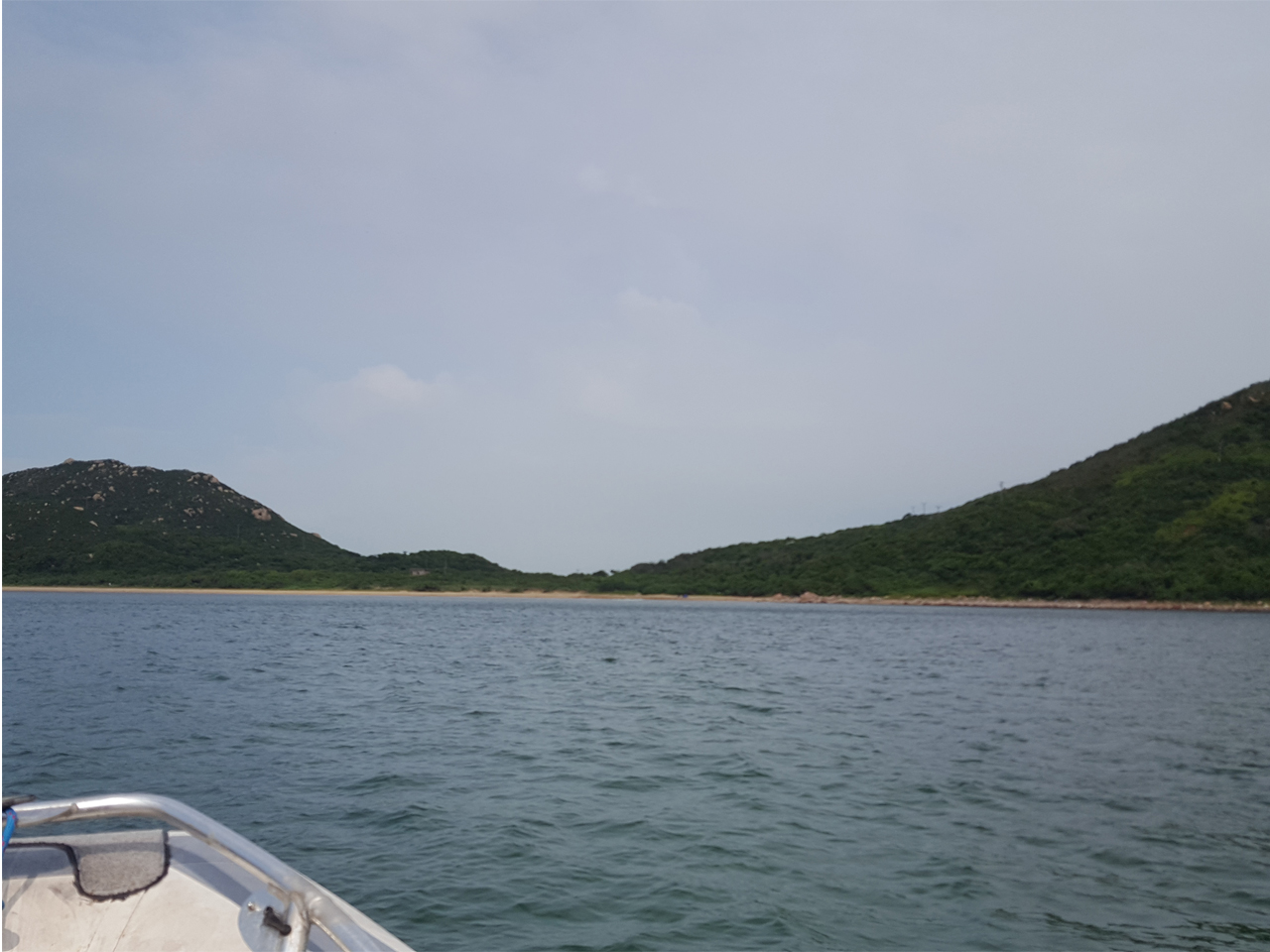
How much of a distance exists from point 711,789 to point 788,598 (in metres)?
125

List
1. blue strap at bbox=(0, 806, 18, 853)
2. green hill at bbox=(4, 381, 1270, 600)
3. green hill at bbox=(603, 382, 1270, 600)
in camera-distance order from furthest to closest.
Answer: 1. green hill at bbox=(4, 381, 1270, 600)
2. green hill at bbox=(603, 382, 1270, 600)
3. blue strap at bbox=(0, 806, 18, 853)

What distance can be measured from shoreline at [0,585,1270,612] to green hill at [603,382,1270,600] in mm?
1714

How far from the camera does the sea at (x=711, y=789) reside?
877 centimetres

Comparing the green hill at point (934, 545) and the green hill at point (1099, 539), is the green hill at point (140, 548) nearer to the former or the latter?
the green hill at point (934, 545)

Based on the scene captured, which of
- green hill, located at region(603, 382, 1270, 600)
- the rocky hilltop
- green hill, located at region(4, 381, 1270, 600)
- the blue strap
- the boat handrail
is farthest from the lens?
the rocky hilltop

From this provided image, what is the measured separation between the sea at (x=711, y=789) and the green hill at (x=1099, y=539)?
73679 mm

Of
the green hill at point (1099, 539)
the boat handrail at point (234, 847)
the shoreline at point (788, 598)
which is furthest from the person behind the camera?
the green hill at point (1099, 539)

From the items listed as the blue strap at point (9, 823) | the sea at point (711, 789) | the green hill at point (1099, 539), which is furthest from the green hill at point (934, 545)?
the blue strap at point (9, 823)

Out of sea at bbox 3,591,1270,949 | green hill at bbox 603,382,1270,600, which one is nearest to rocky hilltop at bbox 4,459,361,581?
green hill at bbox 603,382,1270,600

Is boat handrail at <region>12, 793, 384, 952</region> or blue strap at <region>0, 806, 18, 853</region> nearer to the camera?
boat handrail at <region>12, 793, 384, 952</region>

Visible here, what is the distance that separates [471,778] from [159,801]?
9483 mm

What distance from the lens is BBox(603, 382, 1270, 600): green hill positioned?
95.9 m

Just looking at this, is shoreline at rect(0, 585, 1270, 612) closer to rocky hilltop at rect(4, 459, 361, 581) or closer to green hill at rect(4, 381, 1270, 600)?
green hill at rect(4, 381, 1270, 600)

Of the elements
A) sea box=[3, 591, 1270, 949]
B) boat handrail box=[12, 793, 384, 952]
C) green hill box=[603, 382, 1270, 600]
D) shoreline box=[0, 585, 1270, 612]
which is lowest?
sea box=[3, 591, 1270, 949]
